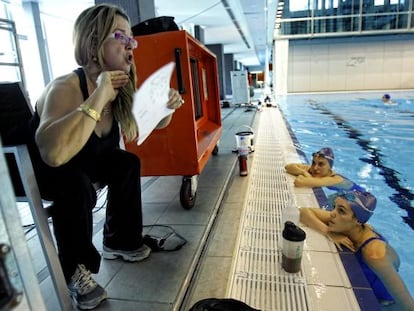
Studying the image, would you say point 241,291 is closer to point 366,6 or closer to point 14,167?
point 14,167

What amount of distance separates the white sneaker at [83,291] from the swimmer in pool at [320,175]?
1764mm

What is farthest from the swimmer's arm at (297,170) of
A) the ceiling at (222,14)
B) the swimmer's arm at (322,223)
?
the ceiling at (222,14)

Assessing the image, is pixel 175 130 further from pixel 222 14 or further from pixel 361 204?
pixel 222 14

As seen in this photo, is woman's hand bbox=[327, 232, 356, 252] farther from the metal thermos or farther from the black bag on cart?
the black bag on cart

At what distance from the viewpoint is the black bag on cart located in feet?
6.61

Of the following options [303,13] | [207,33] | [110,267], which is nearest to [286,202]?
[110,267]

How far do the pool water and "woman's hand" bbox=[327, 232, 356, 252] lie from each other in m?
0.31

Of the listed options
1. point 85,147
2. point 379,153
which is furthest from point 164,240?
point 379,153

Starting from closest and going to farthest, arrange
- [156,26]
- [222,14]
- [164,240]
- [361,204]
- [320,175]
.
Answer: [164,240] → [361,204] → [156,26] → [320,175] → [222,14]

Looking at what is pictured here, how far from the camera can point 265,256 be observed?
1.50 meters

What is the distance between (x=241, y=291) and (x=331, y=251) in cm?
58

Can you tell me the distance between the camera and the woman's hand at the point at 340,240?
5.32ft

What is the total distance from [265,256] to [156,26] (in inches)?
62.5

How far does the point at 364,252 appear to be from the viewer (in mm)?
1638
